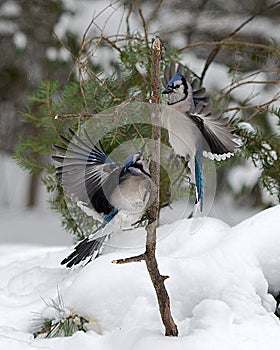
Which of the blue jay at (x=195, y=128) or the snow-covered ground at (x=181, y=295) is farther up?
the blue jay at (x=195, y=128)

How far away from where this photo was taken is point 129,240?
0.98 m

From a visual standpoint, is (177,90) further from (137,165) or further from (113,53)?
(113,53)

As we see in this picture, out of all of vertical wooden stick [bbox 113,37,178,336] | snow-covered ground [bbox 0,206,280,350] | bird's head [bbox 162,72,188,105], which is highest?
bird's head [bbox 162,72,188,105]

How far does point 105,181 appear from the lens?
617mm

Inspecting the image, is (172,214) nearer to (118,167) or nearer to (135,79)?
(135,79)

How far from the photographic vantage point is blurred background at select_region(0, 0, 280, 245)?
1.86 metres

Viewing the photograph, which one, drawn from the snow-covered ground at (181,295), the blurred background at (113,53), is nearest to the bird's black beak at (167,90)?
the snow-covered ground at (181,295)

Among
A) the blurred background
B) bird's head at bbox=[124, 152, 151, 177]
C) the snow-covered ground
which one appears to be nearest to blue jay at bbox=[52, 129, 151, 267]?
bird's head at bbox=[124, 152, 151, 177]

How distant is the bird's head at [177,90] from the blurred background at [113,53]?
2.78 feet

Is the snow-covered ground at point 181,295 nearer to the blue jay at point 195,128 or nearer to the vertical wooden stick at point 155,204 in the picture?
the vertical wooden stick at point 155,204

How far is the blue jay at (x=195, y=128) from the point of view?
603 millimetres

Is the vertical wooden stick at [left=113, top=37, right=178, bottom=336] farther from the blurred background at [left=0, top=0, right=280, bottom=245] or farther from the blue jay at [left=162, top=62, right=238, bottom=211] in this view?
the blurred background at [left=0, top=0, right=280, bottom=245]

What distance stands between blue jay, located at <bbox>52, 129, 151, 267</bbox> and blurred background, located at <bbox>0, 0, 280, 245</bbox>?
0.87m

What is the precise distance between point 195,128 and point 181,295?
0.84 ft
